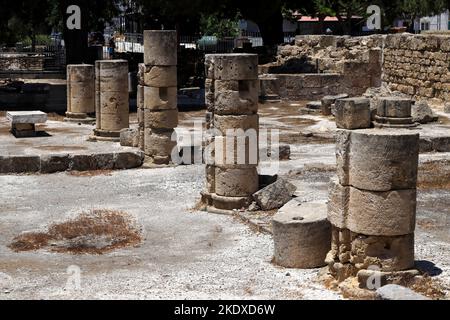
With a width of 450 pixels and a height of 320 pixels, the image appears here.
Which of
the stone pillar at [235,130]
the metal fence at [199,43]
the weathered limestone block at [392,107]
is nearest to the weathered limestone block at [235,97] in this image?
the stone pillar at [235,130]

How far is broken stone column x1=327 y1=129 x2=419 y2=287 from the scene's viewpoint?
9117 millimetres

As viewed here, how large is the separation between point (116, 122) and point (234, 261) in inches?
403

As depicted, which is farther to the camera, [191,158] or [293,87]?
[293,87]

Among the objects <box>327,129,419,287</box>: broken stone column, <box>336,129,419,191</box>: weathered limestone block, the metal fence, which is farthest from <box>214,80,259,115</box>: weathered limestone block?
the metal fence

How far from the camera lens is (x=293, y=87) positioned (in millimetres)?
30250

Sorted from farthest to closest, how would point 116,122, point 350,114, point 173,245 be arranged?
point 116,122 → point 173,245 → point 350,114

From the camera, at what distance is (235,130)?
Answer: 45.1ft

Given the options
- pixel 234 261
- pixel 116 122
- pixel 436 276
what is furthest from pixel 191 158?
pixel 436 276

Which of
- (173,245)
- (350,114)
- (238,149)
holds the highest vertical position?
(350,114)

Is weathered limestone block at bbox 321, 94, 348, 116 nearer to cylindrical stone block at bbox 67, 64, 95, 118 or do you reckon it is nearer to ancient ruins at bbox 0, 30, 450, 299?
ancient ruins at bbox 0, 30, 450, 299

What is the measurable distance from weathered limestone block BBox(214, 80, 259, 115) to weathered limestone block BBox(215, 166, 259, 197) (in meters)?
0.96

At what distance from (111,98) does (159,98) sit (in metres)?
3.16
